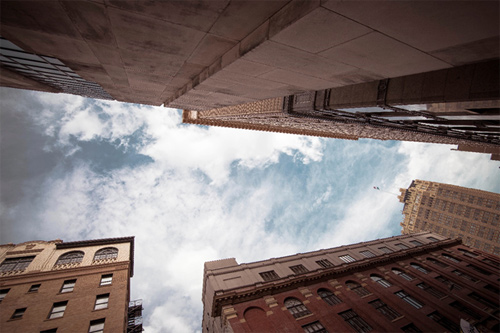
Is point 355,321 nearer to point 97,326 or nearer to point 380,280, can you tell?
point 380,280

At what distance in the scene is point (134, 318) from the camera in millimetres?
24000

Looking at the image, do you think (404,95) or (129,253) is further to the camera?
(129,253)

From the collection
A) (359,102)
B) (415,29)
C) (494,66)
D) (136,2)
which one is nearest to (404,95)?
(359,102)

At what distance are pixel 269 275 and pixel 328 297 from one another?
5987 millimetres

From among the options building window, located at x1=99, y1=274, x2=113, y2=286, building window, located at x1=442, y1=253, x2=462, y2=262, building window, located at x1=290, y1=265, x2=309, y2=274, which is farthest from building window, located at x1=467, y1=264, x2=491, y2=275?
building window, located at x1=99, y1=274, x2=113, y2=286

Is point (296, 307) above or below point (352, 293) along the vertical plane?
below

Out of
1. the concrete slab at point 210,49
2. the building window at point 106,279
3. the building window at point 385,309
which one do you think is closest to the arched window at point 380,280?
the building window at point 385,309

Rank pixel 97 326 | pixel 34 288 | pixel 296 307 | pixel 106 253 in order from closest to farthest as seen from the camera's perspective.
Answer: pixel 97 326 < pixel 34 288 < pixel 296 307 < pixel 106 253

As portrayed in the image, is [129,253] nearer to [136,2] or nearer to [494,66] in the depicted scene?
[136,2]

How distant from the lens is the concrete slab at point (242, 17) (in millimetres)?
3834

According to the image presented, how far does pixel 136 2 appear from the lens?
3.85m

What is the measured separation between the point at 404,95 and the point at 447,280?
33554 millimetres

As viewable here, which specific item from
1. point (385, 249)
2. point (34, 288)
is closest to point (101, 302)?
point (34, 288)

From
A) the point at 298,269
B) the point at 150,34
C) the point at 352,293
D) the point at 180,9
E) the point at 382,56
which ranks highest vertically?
the point at 180,9
